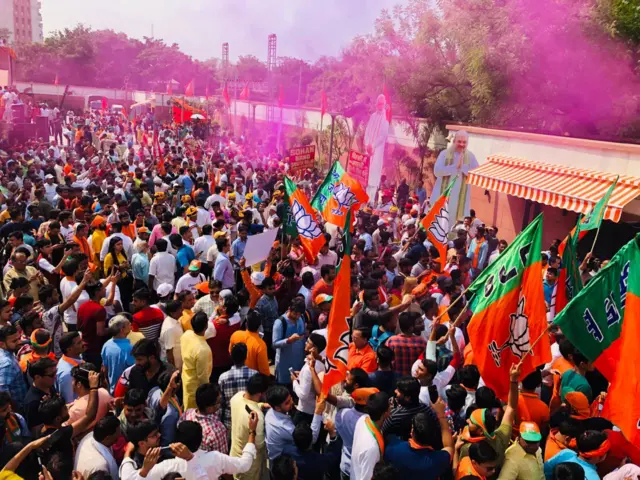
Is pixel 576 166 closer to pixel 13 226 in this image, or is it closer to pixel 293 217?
pixel 293 217

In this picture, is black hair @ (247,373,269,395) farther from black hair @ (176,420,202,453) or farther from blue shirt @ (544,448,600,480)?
blue shirt @ (544,448,600,480)

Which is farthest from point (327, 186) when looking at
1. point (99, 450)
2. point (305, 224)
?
A: point (99, 450)

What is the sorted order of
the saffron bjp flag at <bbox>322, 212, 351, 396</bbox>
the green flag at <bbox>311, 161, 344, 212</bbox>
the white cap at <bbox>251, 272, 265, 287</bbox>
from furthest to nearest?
the green flag at <bbox>311, 161, 344, 212</bbox> < the white cap at <bbox>251, 272, 265, 287</bbox> < the saffron bjp flag at <bbox>322, 212, 351, 396</bbox>

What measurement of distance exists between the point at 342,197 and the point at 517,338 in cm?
499

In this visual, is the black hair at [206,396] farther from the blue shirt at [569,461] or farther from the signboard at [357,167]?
the signboard at [357,167]

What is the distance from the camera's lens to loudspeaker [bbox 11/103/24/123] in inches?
947

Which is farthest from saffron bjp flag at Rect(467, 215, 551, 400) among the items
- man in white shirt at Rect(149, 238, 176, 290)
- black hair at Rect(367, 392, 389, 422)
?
man in white shirt at Rect(149, 238, 176, 290)

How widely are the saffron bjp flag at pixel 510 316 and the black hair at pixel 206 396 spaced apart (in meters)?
1.96

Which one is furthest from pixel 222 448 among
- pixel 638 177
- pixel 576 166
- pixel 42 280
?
pixel 576 166

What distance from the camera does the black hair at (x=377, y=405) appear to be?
12.6 feet

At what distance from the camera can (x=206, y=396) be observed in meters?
4.09

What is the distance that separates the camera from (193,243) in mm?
8719

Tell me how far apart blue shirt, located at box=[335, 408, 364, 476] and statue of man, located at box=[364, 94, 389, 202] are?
9533mm

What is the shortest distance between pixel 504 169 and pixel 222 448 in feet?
35.4
